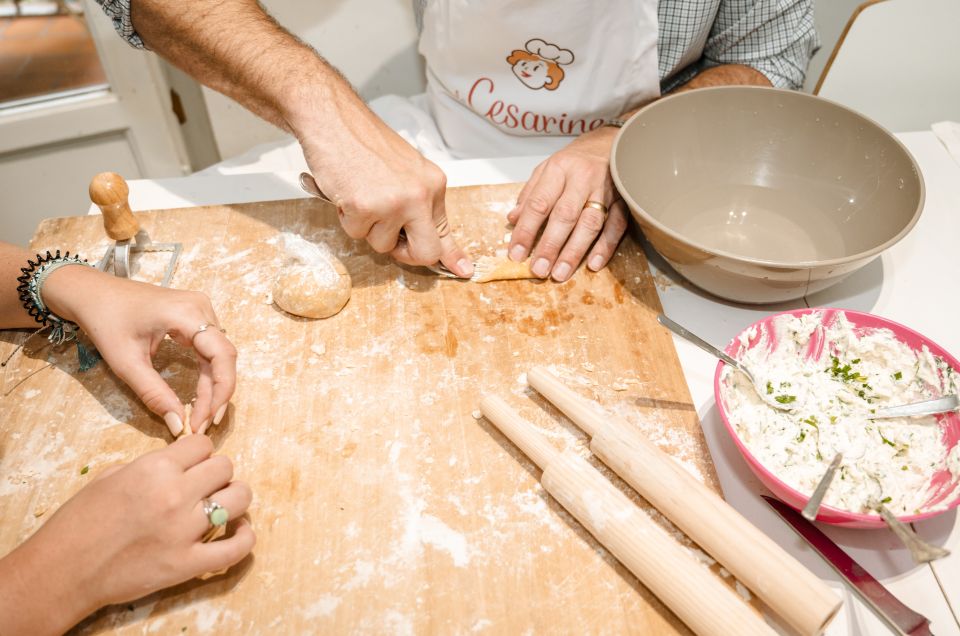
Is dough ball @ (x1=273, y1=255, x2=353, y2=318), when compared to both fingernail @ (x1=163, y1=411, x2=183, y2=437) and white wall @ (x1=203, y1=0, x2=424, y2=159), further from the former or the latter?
white wall @ (x1=203, y1=0, x2=424, y2=159)

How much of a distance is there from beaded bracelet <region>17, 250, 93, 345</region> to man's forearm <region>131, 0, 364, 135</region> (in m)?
0.46

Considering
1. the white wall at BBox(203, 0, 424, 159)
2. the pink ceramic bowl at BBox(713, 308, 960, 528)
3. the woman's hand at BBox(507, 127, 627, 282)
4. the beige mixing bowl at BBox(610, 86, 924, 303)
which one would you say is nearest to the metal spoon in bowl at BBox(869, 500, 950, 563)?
the pink ceramic bowl at BBox(713, 308, 960, 528)

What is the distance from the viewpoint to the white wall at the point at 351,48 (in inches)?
74.7

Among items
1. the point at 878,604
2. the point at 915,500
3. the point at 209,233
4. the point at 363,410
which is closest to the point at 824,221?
the point at 915,500

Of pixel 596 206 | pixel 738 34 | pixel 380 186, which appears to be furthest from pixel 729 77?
pixel 380 186

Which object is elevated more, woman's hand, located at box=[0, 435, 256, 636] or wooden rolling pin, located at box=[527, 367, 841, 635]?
woman's hand, located at box=[0, 435, 256, 636]

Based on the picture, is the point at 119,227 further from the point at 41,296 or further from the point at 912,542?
Answer: the point at 912,542

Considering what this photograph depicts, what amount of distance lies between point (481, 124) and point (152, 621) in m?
1.27

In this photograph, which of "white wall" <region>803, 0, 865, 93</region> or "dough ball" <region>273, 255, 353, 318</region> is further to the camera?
"white wall" <region>803, 0, 865, 93</region>

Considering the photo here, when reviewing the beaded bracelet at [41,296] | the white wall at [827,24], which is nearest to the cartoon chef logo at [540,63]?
the white wall at [827,24]

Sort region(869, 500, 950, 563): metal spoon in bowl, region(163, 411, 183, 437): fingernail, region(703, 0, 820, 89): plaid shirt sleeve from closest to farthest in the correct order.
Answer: region(869, 500, 950, 563): metal spoon in bowl, region(163, 411, 183, 437): fingernail, region(703, 0, 820, 89): plaid shirt sleeve

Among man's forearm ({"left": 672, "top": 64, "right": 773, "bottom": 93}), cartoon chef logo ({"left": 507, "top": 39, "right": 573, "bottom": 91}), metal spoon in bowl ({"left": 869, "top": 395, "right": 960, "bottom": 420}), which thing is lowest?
metal spoon in bowl ({"left": 869, "top": 395, "right": 960, "bottom": 420})

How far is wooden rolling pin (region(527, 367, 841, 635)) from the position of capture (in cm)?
71

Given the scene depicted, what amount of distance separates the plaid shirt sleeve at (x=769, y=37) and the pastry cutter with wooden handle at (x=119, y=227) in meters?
1.30
